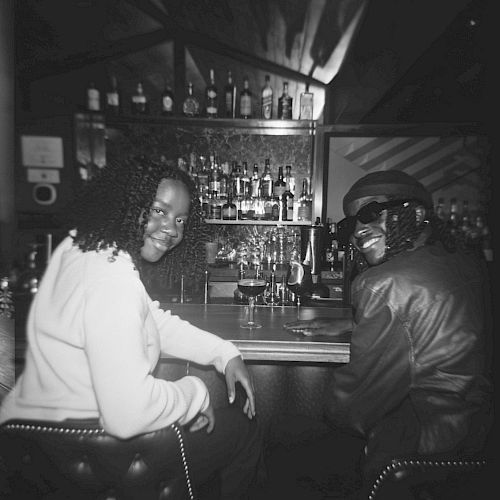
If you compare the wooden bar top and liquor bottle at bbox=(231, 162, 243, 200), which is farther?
liquor bottle at bbox=(231, 162, 243, 200)

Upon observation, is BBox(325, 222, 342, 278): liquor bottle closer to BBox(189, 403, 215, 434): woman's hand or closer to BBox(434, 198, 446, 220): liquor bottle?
BBox(434, 198, 446, 220): liquor bottle

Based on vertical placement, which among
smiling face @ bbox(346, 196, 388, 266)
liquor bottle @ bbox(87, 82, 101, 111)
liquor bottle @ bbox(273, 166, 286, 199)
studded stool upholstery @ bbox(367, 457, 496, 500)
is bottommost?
studded stool upholstery @ bbox(367, 457, 496, 500)

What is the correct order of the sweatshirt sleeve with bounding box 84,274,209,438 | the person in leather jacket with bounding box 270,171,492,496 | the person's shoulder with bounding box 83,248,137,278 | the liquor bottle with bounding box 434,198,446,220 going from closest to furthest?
1. the sweatshirt sleeve with bounding box 84,274,209,438
2. the person's shoulder with bounding box 83,248,137,278
3. the person in leather jacket with bounding box 270,171,492,496
4. the liquor bottle with bounding box 434,198,446,220

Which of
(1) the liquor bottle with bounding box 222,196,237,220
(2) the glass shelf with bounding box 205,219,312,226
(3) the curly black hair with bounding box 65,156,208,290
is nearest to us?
(3) the curly black hair with bounding box 65,156,208,290

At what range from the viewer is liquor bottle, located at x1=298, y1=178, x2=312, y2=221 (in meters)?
3.40

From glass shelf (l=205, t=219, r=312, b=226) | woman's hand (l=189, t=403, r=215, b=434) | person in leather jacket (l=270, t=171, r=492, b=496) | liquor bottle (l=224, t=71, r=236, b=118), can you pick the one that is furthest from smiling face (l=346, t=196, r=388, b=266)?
liquor bottle (l=224, t=71, r=236, b=118)

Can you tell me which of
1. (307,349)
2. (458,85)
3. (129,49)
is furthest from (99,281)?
(129,49)

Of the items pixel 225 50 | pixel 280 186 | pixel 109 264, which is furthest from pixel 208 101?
pixel 109 264

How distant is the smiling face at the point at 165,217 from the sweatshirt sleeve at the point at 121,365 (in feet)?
1.55

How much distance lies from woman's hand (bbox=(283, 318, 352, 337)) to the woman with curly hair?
1.11 feet

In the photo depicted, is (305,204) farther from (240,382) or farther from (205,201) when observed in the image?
(240,382)

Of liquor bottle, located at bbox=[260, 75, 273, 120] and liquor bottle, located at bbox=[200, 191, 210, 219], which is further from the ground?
liquor bottle, located at bbox=[260, 75, 273, 120]

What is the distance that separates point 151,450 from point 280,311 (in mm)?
1117

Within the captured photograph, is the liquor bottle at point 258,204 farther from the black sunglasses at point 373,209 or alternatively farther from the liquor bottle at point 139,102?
the black sunglasses at point 373,209
